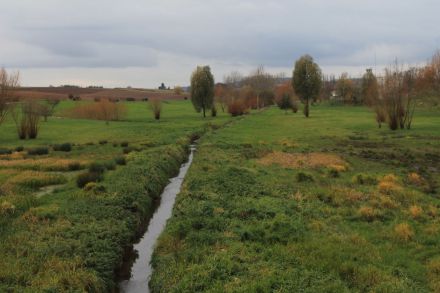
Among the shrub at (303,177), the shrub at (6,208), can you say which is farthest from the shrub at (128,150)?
the shrub at (6,208)

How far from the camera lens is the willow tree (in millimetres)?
81875

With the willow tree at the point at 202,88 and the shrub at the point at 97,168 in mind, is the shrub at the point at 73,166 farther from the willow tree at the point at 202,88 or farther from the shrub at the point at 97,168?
the willow tree at the point at 202,88

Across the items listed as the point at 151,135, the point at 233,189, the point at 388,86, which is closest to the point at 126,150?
the point at 151,135

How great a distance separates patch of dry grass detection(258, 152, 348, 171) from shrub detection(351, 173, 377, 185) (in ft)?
8.74

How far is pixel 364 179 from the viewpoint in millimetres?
23422

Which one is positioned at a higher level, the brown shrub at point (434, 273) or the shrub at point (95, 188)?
the shrub at point (95, 188)

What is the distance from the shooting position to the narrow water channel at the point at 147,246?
12958 millimetres

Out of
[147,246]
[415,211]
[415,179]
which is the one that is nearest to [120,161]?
[147,246]

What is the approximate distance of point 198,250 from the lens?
13758 mm

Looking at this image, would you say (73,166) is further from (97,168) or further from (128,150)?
(128,150)

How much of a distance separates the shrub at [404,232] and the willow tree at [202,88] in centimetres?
6853

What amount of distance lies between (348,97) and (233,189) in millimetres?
116145

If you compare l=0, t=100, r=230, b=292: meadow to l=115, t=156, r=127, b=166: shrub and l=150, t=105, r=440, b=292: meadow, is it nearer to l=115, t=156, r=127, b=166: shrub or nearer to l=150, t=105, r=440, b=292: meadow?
l=115, t=156, r=127, b=166: shrub

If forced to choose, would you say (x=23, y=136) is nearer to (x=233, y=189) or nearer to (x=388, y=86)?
(x=233, y=189)
